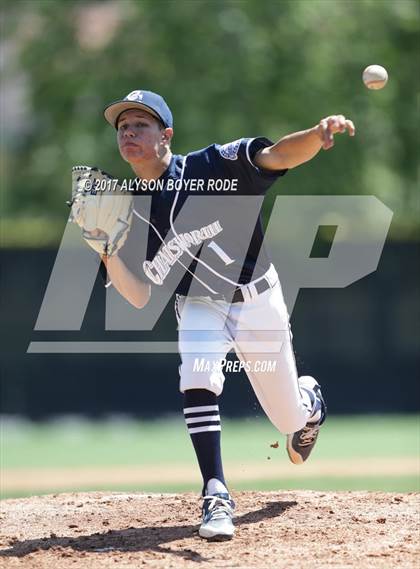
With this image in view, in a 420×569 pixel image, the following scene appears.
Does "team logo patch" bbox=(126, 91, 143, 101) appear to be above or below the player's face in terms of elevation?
above

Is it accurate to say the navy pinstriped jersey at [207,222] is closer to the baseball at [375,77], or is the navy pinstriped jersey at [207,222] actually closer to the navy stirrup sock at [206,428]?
the navy stirrup sock at [206,428]

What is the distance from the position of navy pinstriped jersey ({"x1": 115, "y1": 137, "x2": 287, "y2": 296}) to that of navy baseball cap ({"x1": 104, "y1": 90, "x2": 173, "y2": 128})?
274 mm

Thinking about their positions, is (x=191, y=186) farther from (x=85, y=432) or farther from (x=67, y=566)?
(x=85, y=432)

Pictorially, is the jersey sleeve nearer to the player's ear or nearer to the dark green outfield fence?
the player's ear

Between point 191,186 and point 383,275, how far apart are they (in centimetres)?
1057

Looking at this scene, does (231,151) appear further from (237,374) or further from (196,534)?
(237,374)

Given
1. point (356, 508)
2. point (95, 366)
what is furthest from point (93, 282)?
point (356, 508)

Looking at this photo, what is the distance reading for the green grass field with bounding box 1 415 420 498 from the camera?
1073 centimetres

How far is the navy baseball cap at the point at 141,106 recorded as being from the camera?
5367 mm

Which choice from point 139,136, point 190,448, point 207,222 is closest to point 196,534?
point 207,222

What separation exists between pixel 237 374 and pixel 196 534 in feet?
31.7

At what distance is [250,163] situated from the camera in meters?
5.31

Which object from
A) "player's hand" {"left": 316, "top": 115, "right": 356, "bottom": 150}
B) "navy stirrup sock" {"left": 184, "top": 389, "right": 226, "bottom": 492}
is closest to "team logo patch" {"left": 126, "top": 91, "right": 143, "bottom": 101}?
"player's hand" {"left": 316, "top": 115, "right": 356, "bottom": 150}

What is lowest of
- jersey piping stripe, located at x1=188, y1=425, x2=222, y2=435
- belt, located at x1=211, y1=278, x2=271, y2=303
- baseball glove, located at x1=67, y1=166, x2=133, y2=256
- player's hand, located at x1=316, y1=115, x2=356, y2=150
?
jersey piping stripe, located at x1=188, y1=425, x2=222, y2=435
